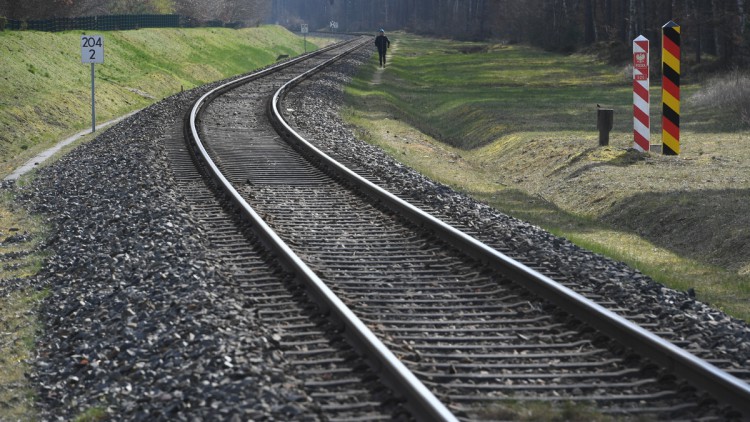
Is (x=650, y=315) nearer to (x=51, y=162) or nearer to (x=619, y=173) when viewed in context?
(x=619, y=173)

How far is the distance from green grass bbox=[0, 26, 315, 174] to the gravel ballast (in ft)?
34.7

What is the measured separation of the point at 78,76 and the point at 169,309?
108ft

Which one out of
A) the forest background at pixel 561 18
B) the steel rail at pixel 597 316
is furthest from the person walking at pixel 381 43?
the steel rail at pixel 597 316

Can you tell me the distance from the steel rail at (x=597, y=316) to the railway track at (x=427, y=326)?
1cm

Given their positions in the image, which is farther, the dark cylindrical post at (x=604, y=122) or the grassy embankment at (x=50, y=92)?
the dark cylindrical post at (x=604, y=122)

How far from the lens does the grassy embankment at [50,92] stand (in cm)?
A: 914

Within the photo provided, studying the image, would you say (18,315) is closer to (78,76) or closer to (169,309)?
(169,309)

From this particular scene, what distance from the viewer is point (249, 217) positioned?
1152cm

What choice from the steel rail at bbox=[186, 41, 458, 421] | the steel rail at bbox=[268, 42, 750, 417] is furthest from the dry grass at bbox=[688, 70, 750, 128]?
the steel rail at bbox=[186, 41, 458, 421]

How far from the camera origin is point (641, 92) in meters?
17.6

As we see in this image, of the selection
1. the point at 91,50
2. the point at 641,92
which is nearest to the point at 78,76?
the point at 91,50

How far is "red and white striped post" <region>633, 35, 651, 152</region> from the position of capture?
57.6ft

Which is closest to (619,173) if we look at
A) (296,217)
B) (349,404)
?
(296,217)

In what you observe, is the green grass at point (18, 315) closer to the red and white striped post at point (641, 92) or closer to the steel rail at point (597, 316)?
the steel rail at point (597, 316)
